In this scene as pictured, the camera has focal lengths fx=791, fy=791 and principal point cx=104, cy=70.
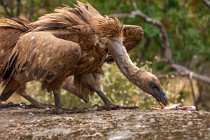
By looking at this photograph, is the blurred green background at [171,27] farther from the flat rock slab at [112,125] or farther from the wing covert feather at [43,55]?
the flat rock slab at [112,125]

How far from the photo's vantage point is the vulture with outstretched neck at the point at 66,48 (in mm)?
9242

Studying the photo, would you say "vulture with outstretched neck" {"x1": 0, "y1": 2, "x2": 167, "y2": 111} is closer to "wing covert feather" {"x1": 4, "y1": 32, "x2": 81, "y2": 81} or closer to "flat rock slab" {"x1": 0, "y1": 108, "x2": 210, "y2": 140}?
"wing covert feather" {"x1": 4, "y1": 32, "x2": 81, "y2": 81}

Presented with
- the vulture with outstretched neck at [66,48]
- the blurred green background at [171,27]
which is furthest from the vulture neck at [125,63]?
the blurred green background at [171,27]

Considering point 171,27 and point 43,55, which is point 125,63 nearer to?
point 43,55

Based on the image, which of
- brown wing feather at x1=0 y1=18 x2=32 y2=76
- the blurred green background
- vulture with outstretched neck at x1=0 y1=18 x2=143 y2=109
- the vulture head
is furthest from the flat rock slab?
the blurred green background

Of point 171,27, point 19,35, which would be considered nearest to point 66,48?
point 19,35

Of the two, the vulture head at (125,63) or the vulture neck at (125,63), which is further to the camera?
the vulture neck at (125,63)

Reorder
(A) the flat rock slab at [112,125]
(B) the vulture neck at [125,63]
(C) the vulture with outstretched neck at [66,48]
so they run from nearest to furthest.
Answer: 1. (A) the flat rock slab at [112,125]
2. (C) the vulture with outstretched neck at [66,48]
3. (B) the vulture neck at [125,63]

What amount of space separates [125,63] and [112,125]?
1.80 m

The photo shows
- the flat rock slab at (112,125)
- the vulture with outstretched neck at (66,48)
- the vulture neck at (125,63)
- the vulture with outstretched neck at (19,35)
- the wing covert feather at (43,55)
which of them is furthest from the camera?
the vulture with outstretched neck at (19,35)

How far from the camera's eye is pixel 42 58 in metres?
9.34

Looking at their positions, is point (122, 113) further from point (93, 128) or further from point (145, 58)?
point (145, 58)

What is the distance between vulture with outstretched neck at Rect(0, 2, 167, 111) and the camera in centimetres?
924

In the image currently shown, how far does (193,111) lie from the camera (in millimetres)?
9039
